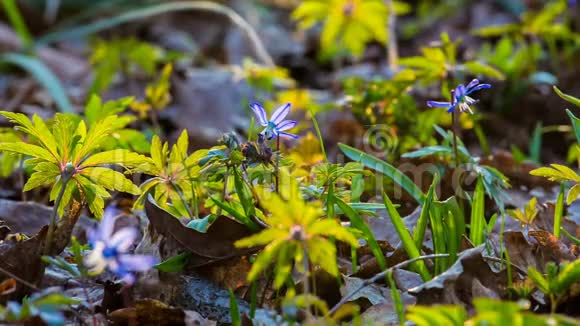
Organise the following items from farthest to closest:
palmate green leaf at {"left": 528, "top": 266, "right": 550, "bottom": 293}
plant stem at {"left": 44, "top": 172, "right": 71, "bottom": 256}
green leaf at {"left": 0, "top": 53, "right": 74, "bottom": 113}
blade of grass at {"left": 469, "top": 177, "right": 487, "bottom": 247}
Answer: green leaf at {"left": 0, "top": 53, "right": 74, "bottom": 113} → blade of grass at {"left": 469, "top": 177, "right": 487, "bottom": 247} → plant stem at {"left": 44, "top": 172, "right": 71, "bottom": 256} → palmate green leaf at {"left": 528, "top": 266, "right": 550, "bottom": 293}

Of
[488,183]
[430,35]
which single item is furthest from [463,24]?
[488,183]

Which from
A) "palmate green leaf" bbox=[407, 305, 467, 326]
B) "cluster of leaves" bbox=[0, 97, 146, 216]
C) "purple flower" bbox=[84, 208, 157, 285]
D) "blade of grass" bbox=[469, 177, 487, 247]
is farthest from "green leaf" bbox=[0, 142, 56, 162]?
"blade of grass" bbox=[469, 177, 487, 247]

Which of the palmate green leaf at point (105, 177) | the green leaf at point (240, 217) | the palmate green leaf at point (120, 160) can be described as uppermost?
the palmate green leaf at point (120, 160)

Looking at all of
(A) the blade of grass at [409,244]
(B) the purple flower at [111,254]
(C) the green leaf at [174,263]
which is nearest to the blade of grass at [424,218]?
(A) the blade of grass at [409,244]

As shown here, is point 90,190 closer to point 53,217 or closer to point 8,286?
point 53,217

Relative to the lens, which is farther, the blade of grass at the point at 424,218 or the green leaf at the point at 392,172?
the green leaf at the point at 392,172

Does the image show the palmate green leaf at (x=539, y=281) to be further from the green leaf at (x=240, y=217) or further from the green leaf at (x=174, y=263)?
the green leaf at (x=174, y=263)

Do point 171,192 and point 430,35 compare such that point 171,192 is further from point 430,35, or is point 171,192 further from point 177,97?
point 430,35

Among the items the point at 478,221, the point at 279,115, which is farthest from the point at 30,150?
the point at 478,221

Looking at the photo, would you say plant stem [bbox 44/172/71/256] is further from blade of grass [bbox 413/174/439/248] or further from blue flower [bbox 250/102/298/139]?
blade of grass [bbox 413/174/439/248]
